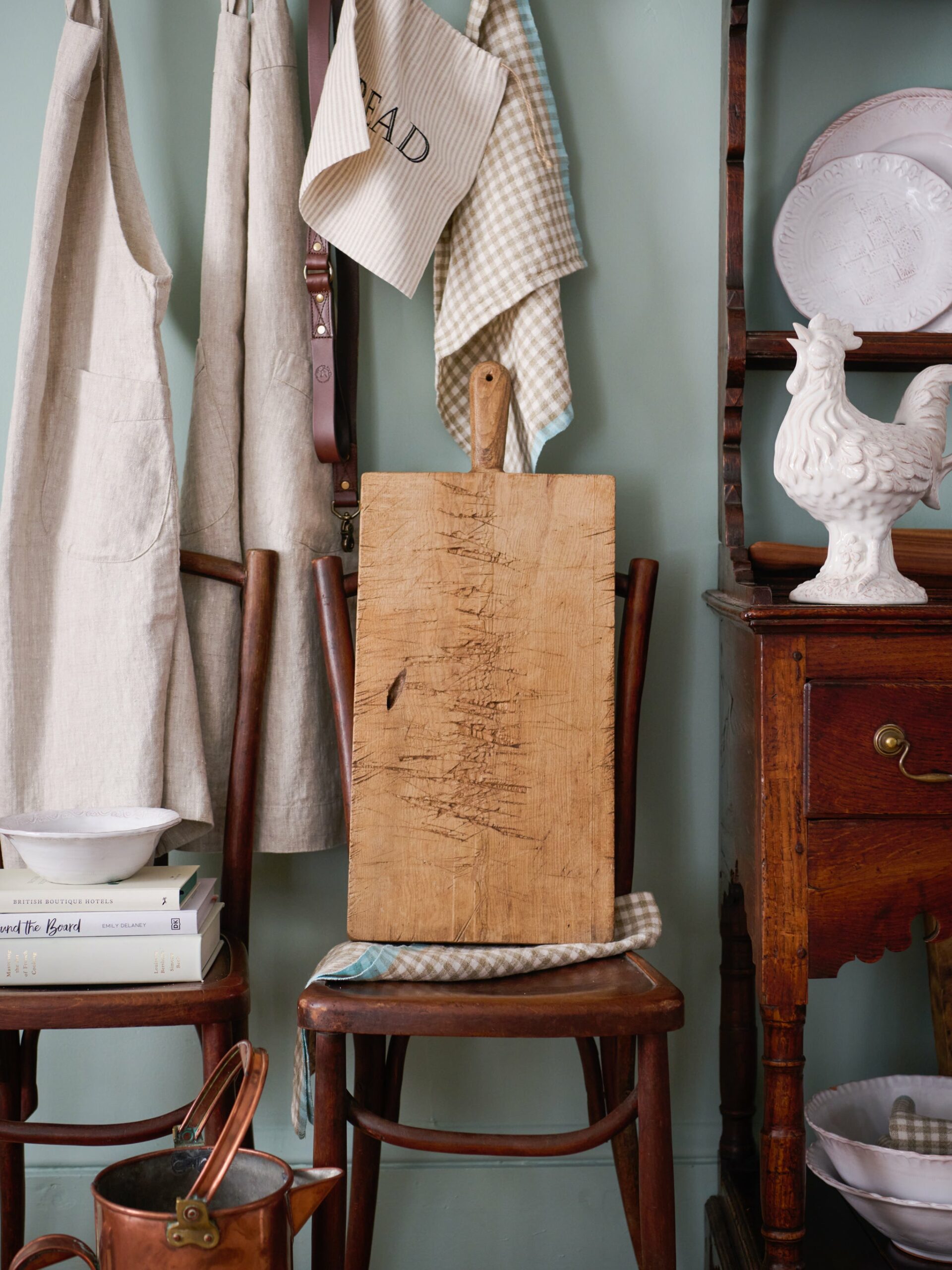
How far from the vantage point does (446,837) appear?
3.84 feet

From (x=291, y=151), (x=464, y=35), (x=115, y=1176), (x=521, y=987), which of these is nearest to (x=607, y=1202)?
(x=521, y=987)

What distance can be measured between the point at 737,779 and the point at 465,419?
0.61m

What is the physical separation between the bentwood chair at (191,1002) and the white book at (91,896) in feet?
0.28

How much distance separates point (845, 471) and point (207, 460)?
79cm

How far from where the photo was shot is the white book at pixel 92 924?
1.08m

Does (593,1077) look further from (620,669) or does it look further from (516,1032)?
(620,669)

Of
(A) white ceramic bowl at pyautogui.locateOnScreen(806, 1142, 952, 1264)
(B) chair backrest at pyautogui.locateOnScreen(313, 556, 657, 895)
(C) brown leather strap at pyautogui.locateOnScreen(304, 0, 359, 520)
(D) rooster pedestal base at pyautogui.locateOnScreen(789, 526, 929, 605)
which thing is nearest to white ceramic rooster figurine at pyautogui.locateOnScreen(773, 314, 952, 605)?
(D) rooster pedestal base at pyautogui.locateOnScreen(789, 526, 929, 605)

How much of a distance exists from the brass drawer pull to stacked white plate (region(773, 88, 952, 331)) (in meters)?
0.62

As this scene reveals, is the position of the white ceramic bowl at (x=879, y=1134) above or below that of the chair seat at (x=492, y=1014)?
below

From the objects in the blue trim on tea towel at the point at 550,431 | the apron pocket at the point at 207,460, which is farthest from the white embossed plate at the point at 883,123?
Result: the apron pocket at the point at 207,460

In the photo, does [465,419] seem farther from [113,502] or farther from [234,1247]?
[234,1247]

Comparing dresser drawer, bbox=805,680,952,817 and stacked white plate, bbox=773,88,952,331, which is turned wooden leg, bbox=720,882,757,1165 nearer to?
dresser drawer, bbox=805,680,952,817

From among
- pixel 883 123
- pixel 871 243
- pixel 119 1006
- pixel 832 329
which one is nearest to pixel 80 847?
pixel 119 1006

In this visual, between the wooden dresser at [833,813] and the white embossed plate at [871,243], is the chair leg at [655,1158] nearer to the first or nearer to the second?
the wooden dresser at [833,813]
